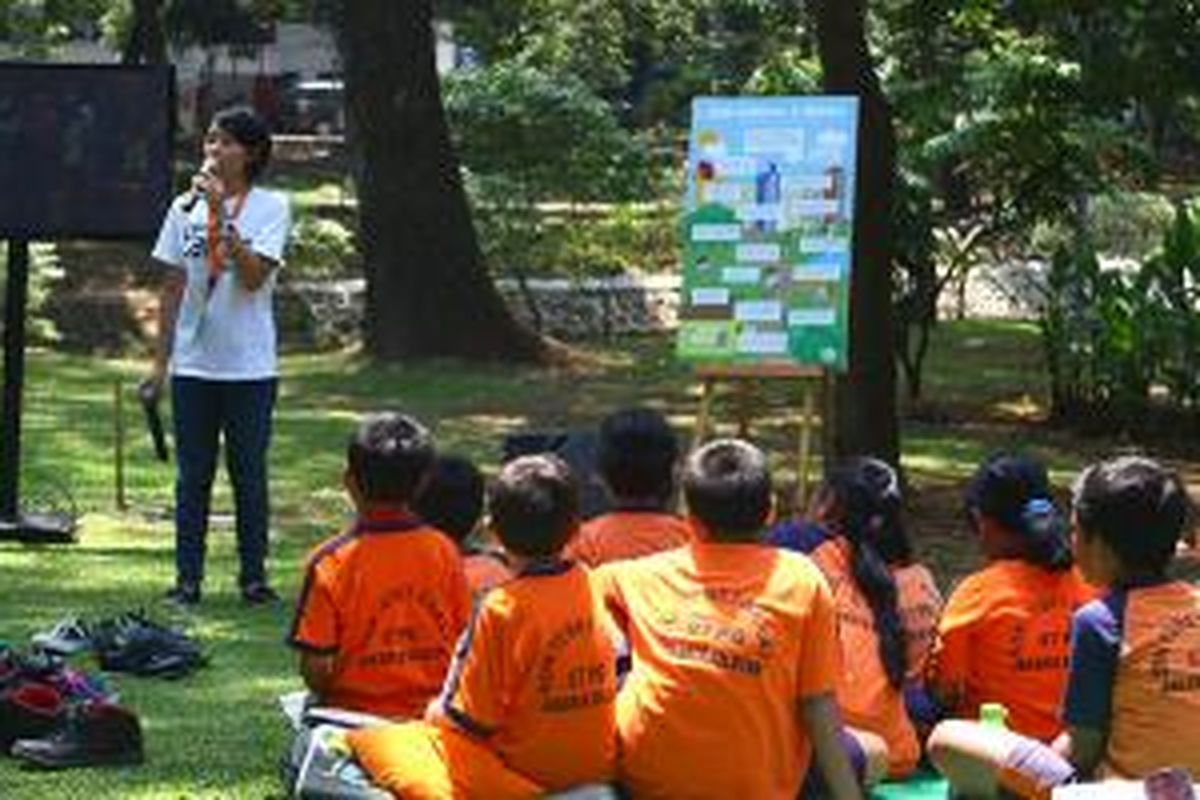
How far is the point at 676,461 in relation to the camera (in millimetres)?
6188

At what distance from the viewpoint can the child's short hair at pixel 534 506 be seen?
16.9 ft

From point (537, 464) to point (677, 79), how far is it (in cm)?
3073

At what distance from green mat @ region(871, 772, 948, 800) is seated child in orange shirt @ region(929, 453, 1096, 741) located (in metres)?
0.20

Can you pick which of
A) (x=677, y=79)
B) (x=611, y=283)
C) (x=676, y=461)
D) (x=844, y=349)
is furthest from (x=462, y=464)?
(x=677, y=79)

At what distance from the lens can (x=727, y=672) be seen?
5.03m

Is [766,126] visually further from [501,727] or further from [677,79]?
[677,79]

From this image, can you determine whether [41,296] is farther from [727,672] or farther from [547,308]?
[727,672]

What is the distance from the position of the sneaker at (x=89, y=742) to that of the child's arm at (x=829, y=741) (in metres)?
2.09

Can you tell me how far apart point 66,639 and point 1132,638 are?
153 inches

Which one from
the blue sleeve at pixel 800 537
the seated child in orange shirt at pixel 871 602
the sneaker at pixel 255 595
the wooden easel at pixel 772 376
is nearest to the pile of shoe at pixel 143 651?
the sneaker at pixel 255 595

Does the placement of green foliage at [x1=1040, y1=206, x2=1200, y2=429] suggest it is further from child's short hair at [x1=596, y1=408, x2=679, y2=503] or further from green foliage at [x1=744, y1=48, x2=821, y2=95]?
child's short hair at [x1=596, y1=408, x2=679, y2=503]

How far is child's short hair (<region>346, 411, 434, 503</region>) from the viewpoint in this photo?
588cm

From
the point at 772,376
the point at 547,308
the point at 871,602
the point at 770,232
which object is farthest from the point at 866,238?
the point at 547,308

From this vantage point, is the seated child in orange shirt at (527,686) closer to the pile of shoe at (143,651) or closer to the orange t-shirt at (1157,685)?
the orange t-shirt at (1157,685)
